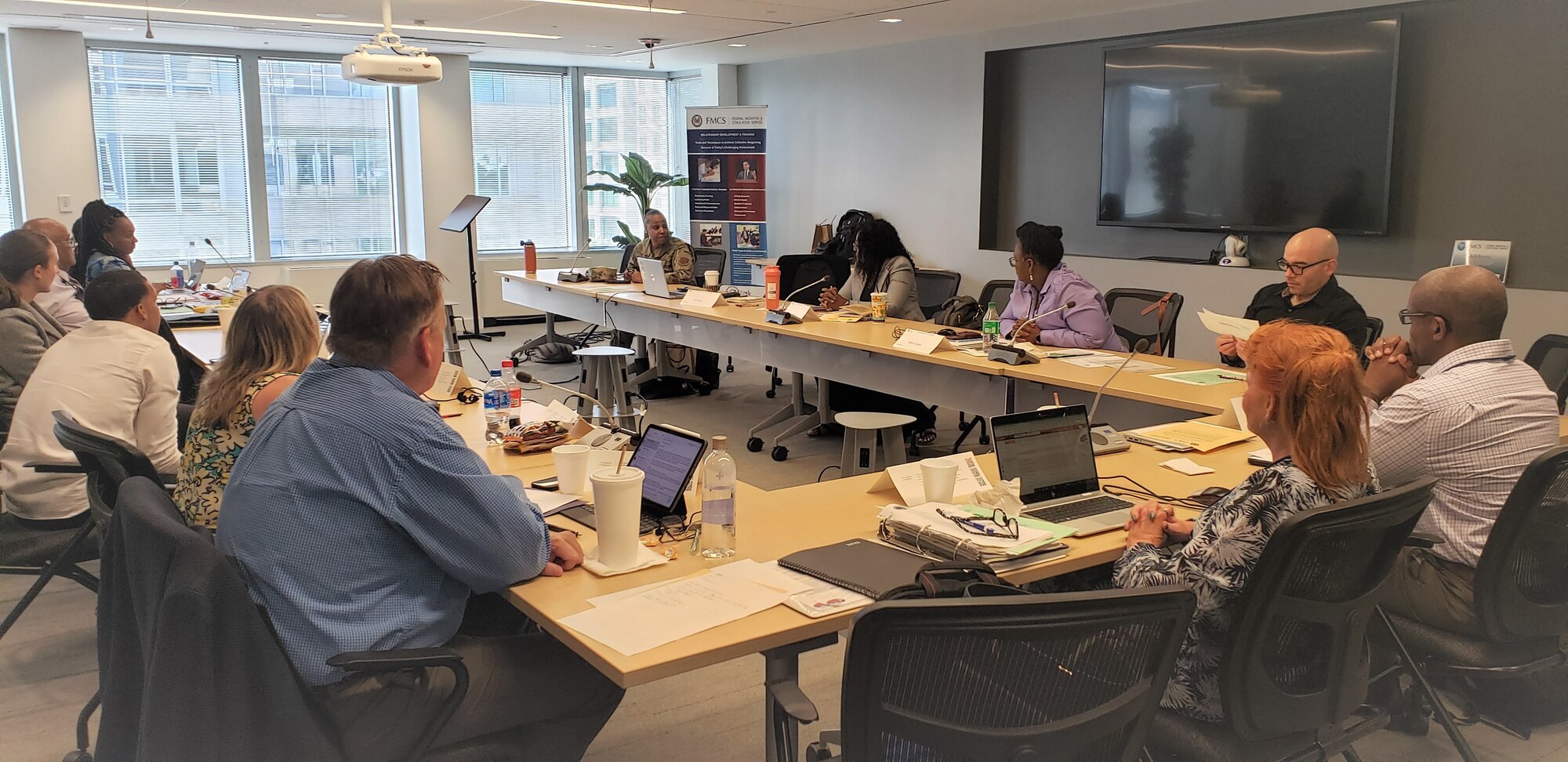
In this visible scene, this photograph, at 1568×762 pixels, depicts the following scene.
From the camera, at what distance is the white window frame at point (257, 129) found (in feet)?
31.7

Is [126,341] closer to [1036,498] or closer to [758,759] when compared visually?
[758,759]

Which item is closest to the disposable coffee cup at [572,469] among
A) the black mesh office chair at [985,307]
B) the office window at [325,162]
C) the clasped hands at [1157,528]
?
the clasped hands at [1157,528]

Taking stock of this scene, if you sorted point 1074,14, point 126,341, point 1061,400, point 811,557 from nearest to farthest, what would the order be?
point 811,557 < point 126,341 < point 1061,400 < point 1074,14

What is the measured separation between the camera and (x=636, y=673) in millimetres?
1635

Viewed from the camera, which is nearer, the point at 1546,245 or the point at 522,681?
the point at 522,681

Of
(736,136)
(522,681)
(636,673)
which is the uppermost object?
(736,136)

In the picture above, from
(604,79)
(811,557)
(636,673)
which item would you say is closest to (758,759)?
(811,557)

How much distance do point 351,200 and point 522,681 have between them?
9763 mm

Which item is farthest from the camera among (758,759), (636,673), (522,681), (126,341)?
(126,341)

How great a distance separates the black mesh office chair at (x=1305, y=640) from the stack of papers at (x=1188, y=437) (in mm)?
1159

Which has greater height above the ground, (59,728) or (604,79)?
(604,79)

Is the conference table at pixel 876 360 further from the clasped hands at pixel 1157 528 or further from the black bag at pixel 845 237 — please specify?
the black bag at pixel 845 237

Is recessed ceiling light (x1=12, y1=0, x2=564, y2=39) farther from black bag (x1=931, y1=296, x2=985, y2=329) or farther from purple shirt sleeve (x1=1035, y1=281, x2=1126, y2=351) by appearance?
purple shirt sleeve (x1=1035, y1=281, x2=1126, y2=351)

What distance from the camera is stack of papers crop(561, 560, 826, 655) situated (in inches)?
69.1
